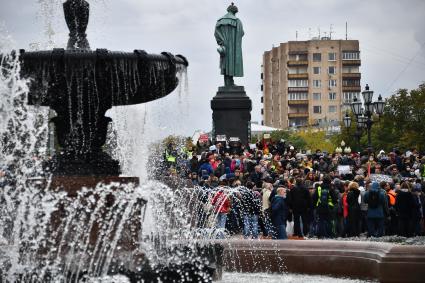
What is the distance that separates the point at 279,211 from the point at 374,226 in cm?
282

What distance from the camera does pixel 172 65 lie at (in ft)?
32.9

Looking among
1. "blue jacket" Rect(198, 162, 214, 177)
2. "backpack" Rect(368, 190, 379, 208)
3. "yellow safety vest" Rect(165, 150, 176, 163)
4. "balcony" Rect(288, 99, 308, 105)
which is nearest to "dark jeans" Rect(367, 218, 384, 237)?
"backpack" Rect(368, 190, 379, 208)

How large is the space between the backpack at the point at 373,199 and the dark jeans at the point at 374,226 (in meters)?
0.40

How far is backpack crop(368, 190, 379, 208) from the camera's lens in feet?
62.5

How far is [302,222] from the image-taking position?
778 inches

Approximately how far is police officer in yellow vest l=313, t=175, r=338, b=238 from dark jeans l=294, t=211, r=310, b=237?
0.88 feet

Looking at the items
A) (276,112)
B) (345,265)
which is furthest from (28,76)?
(276,112)

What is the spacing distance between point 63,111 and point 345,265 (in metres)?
4.03

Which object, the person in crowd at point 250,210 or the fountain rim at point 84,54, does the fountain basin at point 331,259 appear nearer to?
the fountain rim at point 84,54

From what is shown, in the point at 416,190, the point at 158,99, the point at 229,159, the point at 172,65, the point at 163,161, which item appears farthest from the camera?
the point at 163,161

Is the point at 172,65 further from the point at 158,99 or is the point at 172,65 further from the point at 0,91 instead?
the point at 0,91

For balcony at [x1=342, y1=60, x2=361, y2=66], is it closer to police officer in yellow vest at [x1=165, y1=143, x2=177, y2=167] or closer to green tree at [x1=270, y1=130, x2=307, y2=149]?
green tree at [x1=270, y1=130, x2=307, y2=149]

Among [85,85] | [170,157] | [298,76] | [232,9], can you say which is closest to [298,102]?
[298,76]

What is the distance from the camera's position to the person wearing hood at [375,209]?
19094 mm
